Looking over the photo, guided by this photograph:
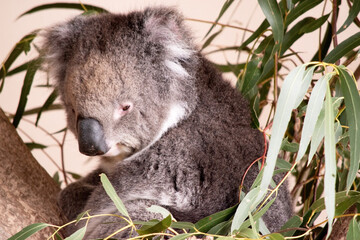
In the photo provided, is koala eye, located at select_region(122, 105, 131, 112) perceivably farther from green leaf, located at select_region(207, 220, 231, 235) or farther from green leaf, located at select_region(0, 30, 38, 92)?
green leaf, located at select_region(0, 30, 38, 92)

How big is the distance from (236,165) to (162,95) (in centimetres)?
36

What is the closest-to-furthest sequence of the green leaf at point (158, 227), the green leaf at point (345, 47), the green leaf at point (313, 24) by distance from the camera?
1. the green leaf at point (158, 227)
2. the green leaf at point (345, 47)
3. the green leaf at point (313, 24)

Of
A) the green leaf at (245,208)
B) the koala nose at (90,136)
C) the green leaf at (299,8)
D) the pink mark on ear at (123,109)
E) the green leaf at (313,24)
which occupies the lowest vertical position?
the green leaf at (245,208)

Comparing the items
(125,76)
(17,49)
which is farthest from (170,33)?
(17,49)

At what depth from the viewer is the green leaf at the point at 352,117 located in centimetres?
129

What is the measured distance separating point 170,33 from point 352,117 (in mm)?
779

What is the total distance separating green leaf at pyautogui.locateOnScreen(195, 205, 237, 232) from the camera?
1539mm

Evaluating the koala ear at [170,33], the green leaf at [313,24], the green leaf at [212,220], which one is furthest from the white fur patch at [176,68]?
the green leaf at [212,220]

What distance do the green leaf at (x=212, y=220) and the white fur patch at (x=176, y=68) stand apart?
1.87ft

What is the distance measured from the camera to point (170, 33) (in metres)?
1.86

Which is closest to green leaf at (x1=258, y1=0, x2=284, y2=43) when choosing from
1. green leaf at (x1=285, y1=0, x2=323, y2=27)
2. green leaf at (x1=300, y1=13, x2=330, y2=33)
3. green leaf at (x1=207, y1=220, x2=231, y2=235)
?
green leaf at (x1=285, y1=0, x2=323, y2=27)

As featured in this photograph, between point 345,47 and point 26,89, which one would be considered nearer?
point 345,47

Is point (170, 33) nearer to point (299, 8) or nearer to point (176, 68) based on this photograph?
point (176, 68)

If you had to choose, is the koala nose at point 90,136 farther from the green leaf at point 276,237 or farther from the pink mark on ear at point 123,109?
the green leaf at point 276,237
